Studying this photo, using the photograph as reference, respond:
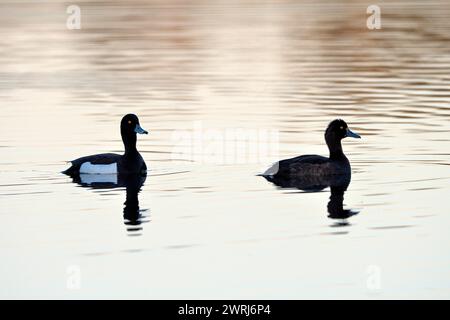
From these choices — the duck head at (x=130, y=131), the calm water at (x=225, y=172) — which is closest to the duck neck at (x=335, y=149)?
the calm water at (x=225, y=172)

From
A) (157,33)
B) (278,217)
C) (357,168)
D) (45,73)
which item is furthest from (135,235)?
(157,33)

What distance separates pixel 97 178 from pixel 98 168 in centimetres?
25

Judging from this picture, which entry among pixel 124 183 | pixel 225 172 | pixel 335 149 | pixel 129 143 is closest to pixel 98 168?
pixel 124 183

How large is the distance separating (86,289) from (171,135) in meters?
12.1

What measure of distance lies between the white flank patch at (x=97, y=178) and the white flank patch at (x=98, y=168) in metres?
0.06

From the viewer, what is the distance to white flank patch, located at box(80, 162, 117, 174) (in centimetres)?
2158

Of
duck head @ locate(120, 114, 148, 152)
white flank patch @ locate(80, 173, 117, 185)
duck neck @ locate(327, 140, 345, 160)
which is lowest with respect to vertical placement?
white flank patch @ locate(80, 173, 117, 185)

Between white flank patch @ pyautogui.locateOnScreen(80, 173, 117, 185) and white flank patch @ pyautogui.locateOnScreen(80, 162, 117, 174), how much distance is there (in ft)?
0.19

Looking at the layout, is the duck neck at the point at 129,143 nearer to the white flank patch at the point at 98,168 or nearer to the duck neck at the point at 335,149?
the white flank patch at the point at 98,168

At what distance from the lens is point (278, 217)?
57.8 ft

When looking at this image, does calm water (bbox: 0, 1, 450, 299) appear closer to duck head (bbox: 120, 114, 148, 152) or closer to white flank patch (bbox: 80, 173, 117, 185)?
white flank patch (bbox: 80, 173, 117, 185)

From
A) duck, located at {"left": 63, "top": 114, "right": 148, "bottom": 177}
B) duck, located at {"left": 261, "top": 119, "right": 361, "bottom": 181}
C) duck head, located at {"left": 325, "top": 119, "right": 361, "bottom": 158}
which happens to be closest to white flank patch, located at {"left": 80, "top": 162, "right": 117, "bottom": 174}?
duck, located at {"left": 63, "top": 114, "right": 148, "bottom": 177}

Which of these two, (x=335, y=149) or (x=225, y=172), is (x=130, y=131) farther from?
(x=335, y=149)
